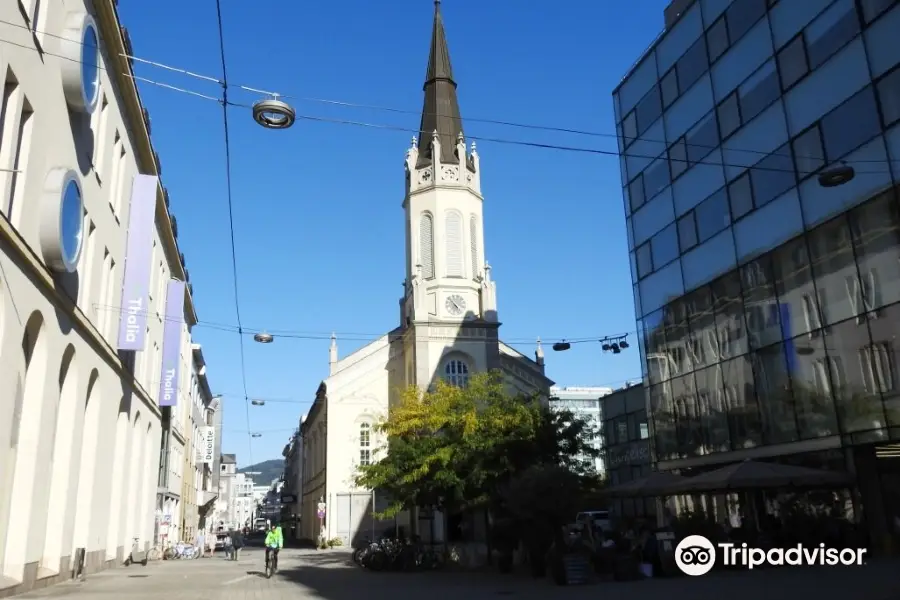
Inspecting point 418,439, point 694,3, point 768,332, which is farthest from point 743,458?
point 694,3

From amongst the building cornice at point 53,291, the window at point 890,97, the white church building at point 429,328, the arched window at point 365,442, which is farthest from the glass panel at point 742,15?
the arched window at point 365,442

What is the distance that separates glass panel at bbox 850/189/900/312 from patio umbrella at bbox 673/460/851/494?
3937mm

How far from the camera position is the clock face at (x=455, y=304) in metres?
51.1

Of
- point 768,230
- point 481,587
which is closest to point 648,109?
point 768,230

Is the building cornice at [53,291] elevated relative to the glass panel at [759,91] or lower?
lower

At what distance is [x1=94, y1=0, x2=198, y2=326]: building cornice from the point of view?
20234 millimetres

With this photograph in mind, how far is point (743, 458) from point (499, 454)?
7524 millimetres

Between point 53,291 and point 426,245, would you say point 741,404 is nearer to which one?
point 53,291

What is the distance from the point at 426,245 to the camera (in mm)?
53281

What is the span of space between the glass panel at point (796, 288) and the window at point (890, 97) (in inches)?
154

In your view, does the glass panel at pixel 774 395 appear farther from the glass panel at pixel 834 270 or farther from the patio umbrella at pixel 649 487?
the patio umbrella at pixel 649 487

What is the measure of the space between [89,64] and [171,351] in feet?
63.5

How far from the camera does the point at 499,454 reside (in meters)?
24.6

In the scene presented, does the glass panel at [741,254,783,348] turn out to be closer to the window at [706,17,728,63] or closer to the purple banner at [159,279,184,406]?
the window at [706,17,728,63]
